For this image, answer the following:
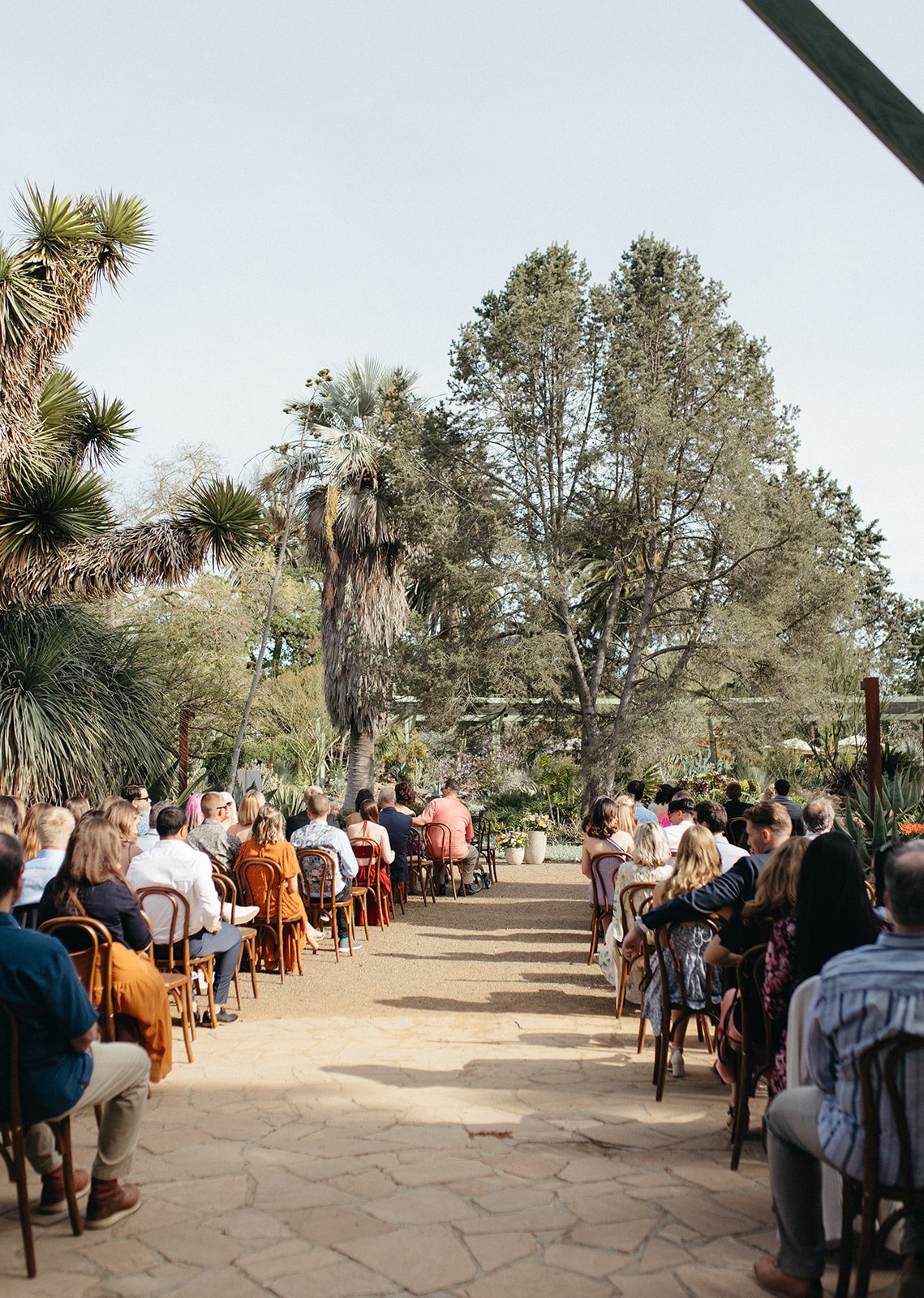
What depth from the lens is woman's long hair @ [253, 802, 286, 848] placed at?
7918 mm

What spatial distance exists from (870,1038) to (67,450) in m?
15.6

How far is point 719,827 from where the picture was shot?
7016 mm

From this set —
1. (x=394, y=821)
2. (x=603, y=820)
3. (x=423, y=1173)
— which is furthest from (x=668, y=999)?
(x=394, y=821)

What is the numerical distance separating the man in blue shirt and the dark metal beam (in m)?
3.07

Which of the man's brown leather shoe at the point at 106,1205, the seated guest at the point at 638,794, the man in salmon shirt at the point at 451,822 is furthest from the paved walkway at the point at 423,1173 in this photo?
the man in salmon shirt at the point at 451,822

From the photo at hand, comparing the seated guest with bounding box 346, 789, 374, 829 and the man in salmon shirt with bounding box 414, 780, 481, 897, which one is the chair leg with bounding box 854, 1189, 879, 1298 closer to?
the seated guest with bounding box 346, 789, 374, 829

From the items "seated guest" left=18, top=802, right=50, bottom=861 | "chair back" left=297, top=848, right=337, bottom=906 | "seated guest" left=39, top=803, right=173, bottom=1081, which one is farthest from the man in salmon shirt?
"seated guest" left=39, top=803, right=173, bottom=1081

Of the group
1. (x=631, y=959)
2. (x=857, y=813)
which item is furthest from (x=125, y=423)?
(x=631, y=959)

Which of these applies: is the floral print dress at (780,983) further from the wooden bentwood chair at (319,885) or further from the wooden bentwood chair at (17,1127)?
the wooden bentwood chair at (319,885)

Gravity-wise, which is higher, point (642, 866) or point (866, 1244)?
point (642, 866)

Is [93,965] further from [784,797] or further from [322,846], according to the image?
[784,797]

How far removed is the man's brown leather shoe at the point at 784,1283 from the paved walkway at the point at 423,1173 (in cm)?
10

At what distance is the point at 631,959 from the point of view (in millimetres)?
5801

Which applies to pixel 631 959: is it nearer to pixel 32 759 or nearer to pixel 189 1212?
pixel 189 1212
